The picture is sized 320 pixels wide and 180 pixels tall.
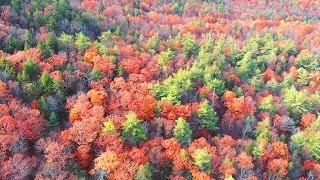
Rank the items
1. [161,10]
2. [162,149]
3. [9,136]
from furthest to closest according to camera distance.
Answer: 1. [161,10]
2. [162,149]
3. [9,136]

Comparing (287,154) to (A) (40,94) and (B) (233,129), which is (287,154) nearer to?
(B) (233,129)

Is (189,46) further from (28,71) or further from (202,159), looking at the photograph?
(202,159)

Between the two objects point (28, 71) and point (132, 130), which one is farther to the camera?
point (28, 71)

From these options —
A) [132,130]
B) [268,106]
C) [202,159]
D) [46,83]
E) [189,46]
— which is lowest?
[268,106]

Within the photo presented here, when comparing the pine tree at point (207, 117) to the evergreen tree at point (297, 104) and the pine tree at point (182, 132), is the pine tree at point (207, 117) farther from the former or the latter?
the evergreen tree at point (297, 104)

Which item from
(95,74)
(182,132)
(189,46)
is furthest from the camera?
(189,46)

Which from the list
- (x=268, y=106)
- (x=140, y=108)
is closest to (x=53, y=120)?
(x=140, y=108)

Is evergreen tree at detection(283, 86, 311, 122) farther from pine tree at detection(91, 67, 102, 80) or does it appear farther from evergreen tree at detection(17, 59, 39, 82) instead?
evergreen tree at detection(17, 59, 39, 82)

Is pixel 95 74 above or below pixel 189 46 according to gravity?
above

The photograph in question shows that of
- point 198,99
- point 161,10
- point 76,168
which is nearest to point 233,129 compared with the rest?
point 198,99
